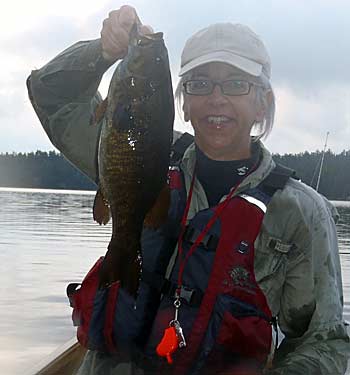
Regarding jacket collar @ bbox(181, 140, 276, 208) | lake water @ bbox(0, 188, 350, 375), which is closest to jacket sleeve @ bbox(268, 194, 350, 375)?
jacket collar @ bbox(181, 140, 276, 208)

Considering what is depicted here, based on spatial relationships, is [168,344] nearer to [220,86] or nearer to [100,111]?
[100,111]

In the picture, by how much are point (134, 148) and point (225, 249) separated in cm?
86

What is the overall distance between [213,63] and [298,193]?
0.83 meters

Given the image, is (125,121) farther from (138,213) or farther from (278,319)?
(278,319)

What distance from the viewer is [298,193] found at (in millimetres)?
3916

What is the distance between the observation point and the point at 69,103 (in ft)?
13.3

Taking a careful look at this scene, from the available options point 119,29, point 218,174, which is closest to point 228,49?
point 218,174

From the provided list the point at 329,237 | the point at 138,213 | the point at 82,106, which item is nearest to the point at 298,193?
the point at 329,237

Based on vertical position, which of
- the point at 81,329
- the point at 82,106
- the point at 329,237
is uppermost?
the point at 82,106

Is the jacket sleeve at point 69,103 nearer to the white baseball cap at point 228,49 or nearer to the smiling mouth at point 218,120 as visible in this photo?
the white baseball cap at point 228,49

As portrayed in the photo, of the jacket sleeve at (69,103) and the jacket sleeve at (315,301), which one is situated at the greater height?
the jacket sleeve at (69,103)

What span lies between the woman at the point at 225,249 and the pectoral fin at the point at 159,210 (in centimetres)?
41

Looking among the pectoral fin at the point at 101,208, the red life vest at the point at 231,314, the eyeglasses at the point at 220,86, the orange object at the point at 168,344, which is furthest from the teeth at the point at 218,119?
the orange object at the point at 168,344

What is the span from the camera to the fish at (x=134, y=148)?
3.18 metres
